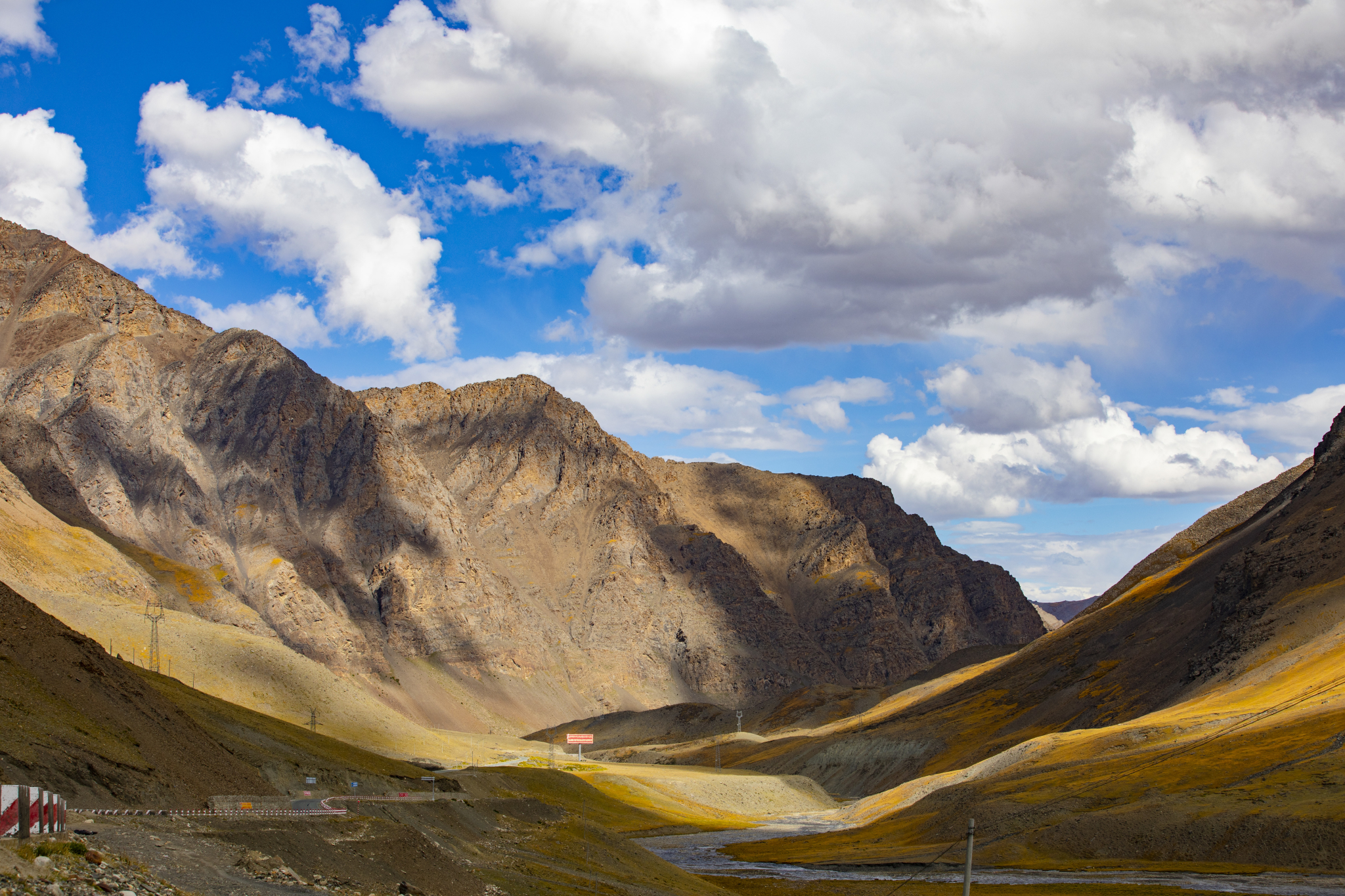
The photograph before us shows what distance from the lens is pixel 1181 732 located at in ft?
283

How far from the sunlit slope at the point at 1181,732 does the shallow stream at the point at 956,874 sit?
2.53 meters

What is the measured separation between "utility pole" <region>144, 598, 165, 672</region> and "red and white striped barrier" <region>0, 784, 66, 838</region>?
9453 cm

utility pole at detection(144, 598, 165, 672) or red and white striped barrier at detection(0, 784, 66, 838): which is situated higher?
utility pole at detection(144, 598, 165, 672)

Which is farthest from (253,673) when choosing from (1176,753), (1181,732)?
(1176,753)

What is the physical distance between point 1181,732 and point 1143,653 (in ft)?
159

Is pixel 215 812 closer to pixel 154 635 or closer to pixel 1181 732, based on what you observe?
pixel 1181 732

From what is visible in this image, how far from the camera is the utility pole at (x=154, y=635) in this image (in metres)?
116

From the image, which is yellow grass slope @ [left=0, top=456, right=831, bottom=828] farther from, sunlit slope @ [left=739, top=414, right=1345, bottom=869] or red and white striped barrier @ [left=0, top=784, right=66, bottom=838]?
red and white striped barrier @ [left=0, top=784, right=66, bottom=838]

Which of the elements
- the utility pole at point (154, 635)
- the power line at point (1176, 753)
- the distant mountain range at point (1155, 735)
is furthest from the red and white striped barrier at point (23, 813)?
the utility pole at point (154, 635)

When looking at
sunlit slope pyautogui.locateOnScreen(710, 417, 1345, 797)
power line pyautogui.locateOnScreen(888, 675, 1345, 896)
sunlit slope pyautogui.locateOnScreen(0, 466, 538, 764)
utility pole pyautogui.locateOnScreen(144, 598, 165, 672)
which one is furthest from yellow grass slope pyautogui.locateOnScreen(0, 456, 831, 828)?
power line pyautogui.locateOnScreen(888, 675, 1345, 896)

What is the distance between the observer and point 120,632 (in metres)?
118

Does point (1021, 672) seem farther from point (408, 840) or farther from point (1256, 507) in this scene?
point (408, 840)

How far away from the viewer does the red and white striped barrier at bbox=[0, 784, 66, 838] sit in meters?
22.0

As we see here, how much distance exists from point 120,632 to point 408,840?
9627 centimetres
